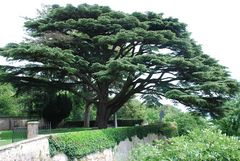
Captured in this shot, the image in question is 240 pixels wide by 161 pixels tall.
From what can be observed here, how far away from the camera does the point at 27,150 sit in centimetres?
1367

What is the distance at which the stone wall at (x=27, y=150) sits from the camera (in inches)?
478

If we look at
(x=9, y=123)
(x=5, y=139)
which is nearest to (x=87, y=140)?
(x=5, y=139)

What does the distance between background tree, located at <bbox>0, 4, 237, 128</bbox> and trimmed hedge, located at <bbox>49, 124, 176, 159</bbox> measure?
10.6 ft

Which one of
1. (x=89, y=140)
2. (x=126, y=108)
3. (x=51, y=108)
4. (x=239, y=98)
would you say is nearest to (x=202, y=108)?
(x=239, y=98)

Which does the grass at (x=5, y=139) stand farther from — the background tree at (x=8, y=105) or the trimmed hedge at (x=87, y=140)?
the background tree at (x=8, y=105)

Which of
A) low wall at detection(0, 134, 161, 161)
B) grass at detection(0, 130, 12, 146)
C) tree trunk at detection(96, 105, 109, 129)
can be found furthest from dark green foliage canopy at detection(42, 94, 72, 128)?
low wall at detection(0, 134, 161, 161)

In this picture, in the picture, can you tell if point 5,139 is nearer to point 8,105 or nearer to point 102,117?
point 102,117

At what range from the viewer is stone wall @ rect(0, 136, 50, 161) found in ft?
39.9

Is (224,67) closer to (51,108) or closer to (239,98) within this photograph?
(239,98)

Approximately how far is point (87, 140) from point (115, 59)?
7833mm

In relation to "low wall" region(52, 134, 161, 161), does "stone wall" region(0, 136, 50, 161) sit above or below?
above

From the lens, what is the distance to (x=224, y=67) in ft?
94.2

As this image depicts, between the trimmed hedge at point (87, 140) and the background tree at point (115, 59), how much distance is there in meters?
3.22

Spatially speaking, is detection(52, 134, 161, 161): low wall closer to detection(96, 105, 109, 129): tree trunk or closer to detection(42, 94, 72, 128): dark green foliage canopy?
detection(96, 105, 109, 129): tree trunk
